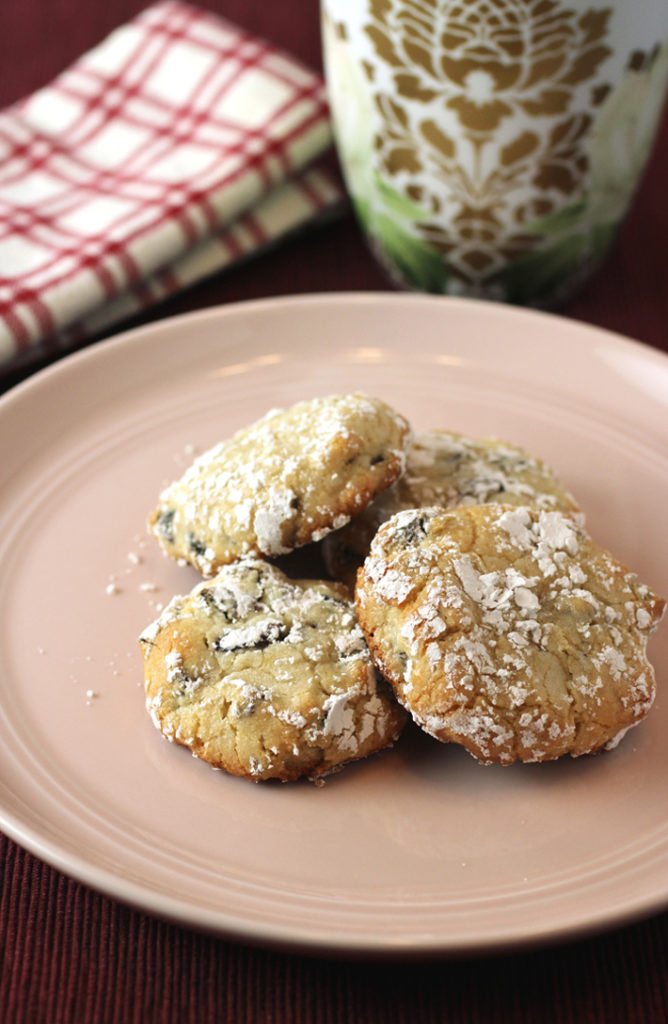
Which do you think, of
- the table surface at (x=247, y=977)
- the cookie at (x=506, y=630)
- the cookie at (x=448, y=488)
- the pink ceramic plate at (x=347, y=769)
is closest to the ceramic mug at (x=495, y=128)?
the pink ceramic plate at (x=347, y=769)

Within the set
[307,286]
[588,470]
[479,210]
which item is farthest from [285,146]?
[588,470]

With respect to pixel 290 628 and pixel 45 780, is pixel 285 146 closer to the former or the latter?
pixel 290 628

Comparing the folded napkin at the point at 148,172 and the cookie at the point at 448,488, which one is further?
the folded napkin at the point at 148,172

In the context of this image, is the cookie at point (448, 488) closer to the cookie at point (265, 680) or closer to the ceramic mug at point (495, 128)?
the cookie at point (265, 680)

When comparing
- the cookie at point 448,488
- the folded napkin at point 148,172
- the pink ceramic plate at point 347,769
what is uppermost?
the folded napkin at point 148,172

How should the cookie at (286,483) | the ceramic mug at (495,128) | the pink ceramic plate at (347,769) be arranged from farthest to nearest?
the ceramic mug at (495,128) → the cookie at (286,483) → the pink ceramic plate at (347,769)
